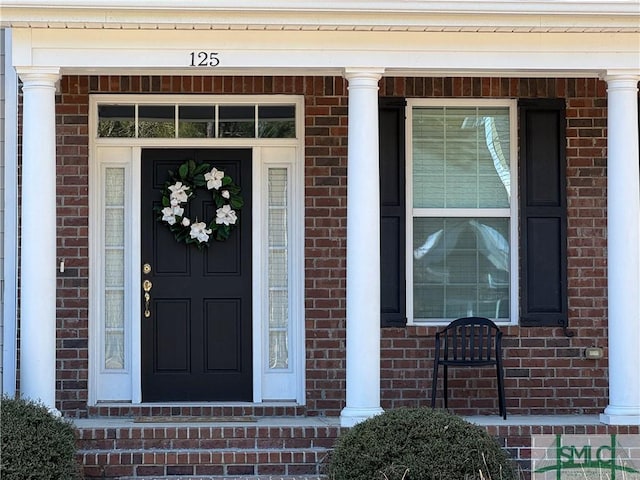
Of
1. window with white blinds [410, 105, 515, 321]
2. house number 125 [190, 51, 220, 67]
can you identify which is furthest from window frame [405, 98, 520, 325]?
house number 125 [190, 51, 220, 67]

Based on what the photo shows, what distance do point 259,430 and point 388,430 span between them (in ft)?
4.30

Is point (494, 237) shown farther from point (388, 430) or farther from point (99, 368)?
point (99, 368)

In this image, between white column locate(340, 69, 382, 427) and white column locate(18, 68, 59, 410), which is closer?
white column locate(18, 68, 59, 410)

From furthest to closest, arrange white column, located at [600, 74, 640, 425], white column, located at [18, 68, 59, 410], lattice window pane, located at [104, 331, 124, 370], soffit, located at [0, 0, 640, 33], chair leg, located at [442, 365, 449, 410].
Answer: lattice window pane, located at [104, 331, 124, 370], chair leg, located at [442, 365, 449, 410], white column, located at [600, 74, 640, 425], white column, located at [18, 68, 59, 410], soffit, located at [0, 0, 640, 33]

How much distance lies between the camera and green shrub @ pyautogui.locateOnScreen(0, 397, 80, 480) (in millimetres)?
6742

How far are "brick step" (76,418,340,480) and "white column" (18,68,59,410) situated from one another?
1.80 ft

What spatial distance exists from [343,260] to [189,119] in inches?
69.7

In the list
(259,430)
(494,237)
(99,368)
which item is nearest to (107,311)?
(99,368)

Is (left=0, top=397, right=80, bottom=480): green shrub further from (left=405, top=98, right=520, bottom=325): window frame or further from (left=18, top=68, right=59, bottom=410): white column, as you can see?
(left=405, top=98, right=520, bottom=325): window frame

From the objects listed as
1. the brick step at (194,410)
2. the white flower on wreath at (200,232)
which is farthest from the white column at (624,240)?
the white flower on wreath at (200,232)

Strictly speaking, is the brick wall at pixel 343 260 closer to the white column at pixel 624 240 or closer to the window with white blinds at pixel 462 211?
the window with white blinds at pixel 462 211

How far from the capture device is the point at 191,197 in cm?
895

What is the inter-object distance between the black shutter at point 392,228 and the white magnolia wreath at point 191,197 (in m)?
1.24

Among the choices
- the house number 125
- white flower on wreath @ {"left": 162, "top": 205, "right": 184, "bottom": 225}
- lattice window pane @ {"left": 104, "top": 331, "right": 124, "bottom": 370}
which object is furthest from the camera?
lattice window pane @ {"left": 104, "top": 331, "right": 124, "bottom": 370}
